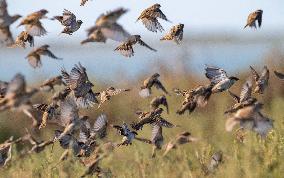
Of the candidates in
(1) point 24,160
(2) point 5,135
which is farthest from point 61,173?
(2) point 5,135

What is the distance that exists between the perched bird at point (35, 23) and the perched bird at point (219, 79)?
1.21 meters

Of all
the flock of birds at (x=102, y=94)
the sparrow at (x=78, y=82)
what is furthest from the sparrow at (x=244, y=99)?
the sparrow at (x=78, y=82)

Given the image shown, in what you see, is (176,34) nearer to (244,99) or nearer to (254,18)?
(254,18)

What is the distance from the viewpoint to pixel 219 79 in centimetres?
521

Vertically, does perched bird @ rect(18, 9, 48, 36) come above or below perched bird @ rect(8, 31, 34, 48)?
above

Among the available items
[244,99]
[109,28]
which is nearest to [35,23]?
[109,28]

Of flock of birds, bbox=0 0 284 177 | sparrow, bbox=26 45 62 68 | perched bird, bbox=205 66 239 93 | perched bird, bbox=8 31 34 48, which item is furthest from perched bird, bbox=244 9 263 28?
perched bird, bbox=8 31 34 48

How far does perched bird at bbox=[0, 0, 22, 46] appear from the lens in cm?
476

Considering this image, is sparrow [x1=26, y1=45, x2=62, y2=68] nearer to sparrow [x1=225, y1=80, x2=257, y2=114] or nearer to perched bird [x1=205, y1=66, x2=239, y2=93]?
perched bird [x1=205, y1=66, x2=239, y2=93]

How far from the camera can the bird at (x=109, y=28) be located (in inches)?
171

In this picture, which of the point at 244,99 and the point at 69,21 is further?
the point at 69,21

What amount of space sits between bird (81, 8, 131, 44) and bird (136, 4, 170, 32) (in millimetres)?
1124

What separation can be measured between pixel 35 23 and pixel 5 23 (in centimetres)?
34

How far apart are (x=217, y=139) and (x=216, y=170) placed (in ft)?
10.6
